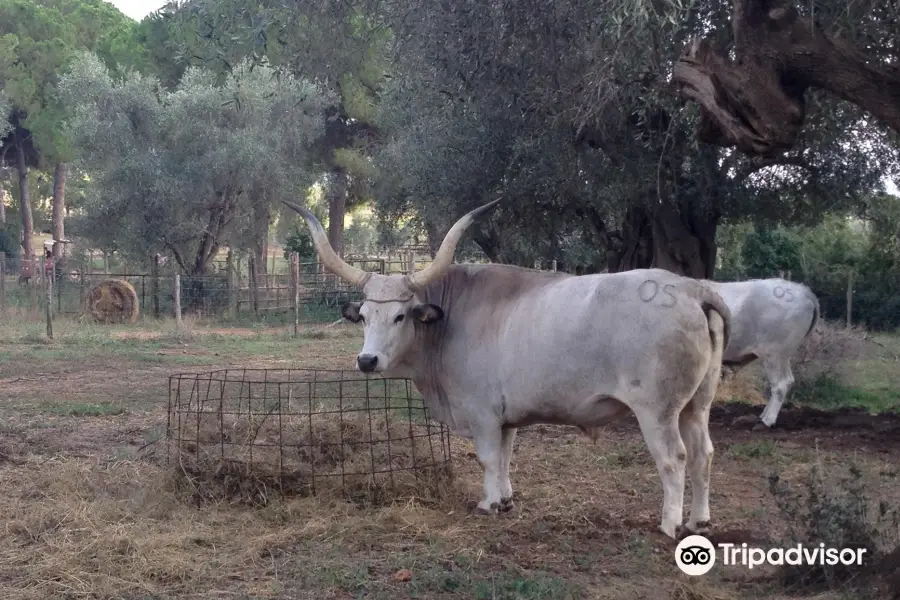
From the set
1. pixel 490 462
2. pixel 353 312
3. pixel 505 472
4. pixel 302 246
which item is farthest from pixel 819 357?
pixel 302 246

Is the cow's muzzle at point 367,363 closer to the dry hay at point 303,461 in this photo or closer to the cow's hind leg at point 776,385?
the dry hay at point 303,461

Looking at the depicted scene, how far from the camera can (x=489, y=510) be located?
22.8 feet

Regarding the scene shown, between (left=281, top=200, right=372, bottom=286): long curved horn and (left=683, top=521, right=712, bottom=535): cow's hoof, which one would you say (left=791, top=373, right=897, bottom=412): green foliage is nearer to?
(left=683, top=521, right=712, bottom=535): cow's hoof

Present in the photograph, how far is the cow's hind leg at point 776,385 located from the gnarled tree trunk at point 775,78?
18.6 ft

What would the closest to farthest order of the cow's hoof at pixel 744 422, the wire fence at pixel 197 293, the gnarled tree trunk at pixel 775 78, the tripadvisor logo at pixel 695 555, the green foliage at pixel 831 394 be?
the tripadvisor logo at pixel 695 555
the gnarled tree trunk at pixel 775 78
the cow's hoof at pixel 744 422
the green foliage at pixel 831 394
the wire fence at pixel 197 293

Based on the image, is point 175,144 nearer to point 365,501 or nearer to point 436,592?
point 365,501

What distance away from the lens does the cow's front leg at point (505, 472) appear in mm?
7059

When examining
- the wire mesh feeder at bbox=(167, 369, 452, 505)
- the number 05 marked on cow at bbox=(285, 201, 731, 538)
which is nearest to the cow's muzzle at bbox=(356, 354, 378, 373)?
the number 05 marked on cow at bbox=(285, 201, 731, 538)

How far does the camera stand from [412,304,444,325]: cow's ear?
7.27 meters

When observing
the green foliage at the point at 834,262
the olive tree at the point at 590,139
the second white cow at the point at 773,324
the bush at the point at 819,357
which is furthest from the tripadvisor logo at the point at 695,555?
the green foliage at the point at 834,262

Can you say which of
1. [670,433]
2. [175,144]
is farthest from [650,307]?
[175,144]

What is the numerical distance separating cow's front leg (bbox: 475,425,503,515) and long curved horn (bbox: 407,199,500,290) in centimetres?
119

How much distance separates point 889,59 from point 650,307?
339 cm

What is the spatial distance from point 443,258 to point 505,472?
5.38 ft
